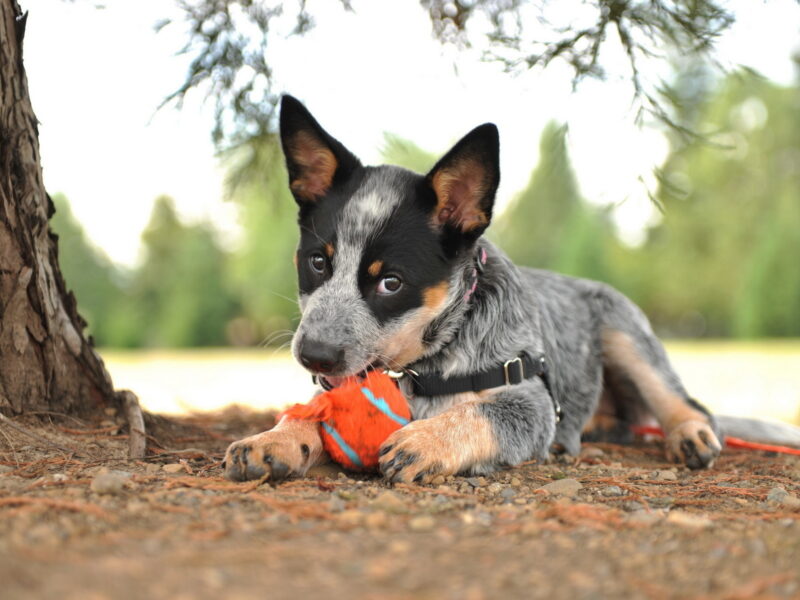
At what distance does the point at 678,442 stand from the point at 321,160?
2.45 meters

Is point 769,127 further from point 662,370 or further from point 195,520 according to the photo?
point 195,520

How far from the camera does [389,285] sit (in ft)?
11.1

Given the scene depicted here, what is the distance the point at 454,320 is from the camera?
142 inches

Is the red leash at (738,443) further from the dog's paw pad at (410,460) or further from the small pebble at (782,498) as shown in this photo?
the dog's paw pad at (410,460)

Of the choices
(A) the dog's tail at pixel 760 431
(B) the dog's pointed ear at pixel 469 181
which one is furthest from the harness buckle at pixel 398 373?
(A) the dog's tail at pixel 760 431

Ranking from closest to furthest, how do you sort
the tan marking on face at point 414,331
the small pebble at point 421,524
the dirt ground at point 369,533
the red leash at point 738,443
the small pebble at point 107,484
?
the dirt ground at point 369,533, the small pebble at point 421,524, the small pebble at point 107,484, the tan marking on face at point 414,331, the red leash at point 738,443

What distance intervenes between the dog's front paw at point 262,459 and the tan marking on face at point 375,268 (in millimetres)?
845

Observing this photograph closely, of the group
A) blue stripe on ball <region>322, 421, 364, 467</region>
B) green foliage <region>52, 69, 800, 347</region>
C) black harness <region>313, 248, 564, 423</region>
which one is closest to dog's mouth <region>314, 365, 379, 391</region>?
black harness <region>313, 248, 564, 423</region>

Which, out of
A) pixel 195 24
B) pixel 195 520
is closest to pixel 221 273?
pixel 195 24

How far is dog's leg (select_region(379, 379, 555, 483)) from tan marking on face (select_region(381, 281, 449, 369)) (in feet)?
1.14

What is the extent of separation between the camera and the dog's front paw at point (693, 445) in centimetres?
398

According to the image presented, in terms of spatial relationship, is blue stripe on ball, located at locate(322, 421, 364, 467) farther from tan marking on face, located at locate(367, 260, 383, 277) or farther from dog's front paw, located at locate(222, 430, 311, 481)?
tan marking on face, located at locate(367, 260, 383, 277)

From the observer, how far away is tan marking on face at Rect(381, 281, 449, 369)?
3.42 m

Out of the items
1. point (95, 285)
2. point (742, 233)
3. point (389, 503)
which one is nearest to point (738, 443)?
point (389, 503)
